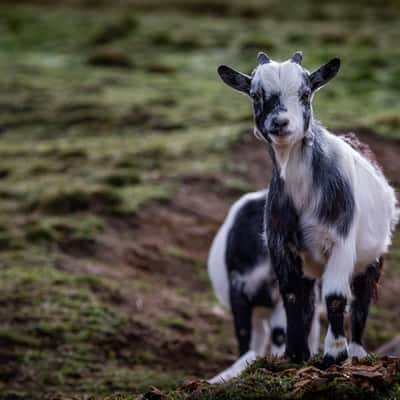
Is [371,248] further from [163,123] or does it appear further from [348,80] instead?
[348,80]

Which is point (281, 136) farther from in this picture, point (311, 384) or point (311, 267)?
point (311, 384)

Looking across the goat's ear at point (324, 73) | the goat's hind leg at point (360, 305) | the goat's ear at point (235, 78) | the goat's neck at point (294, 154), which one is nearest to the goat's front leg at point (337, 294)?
the goat's neck at point (294, 154)

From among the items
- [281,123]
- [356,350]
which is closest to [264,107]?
[281,123]

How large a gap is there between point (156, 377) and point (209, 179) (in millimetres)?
6643

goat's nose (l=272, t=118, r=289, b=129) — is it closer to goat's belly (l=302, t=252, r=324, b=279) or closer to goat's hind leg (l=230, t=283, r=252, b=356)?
goat's belly (l=302, t=252, r=324, b=279)

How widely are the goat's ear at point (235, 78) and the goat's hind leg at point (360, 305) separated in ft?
5.84

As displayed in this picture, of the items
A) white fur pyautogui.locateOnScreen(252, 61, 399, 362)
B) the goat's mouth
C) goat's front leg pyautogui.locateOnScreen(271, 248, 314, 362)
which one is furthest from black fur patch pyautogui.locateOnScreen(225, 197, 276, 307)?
the goat's mouth

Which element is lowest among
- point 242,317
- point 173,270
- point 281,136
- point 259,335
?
point 173,270

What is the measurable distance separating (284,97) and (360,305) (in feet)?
6.62

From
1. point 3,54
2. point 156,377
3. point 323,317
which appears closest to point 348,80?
point 3,54

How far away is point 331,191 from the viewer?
6.77 m

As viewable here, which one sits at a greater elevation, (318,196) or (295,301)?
(318,196)

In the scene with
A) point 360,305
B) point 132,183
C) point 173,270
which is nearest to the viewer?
point 360,305

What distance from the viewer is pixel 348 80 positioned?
2672cm
